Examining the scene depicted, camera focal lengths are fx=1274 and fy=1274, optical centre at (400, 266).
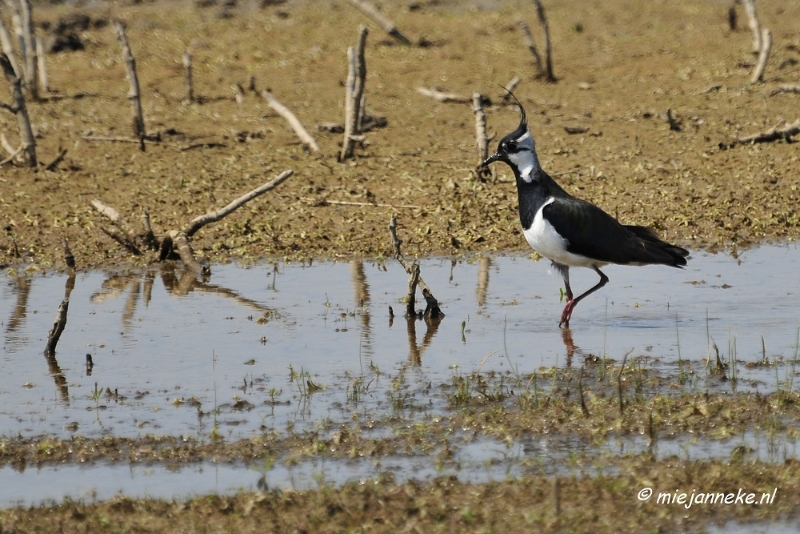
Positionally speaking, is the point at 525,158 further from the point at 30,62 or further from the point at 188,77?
the point at 30,62

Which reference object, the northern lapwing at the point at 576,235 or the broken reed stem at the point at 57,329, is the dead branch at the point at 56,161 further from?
the northern lapwing at the point at 576,235

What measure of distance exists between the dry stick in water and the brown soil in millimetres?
190

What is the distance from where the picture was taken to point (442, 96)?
59.3ft

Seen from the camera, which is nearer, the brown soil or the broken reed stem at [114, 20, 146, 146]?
the brown soil

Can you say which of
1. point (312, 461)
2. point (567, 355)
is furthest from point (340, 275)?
point (312, 461)

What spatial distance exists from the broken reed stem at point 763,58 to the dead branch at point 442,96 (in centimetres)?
397

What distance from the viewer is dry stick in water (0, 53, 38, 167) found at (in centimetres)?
1317

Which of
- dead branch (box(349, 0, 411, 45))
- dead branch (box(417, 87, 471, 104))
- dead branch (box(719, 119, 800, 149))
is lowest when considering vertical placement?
dead branch (box(719, 119, 800, 149))

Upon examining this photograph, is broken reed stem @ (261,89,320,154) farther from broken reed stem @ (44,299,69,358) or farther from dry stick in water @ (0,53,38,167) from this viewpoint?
broken reed stem @ (44,299,69,358)

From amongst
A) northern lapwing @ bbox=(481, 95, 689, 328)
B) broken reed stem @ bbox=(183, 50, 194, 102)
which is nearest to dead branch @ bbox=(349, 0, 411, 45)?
broken reed stem @ bbox=(183, 50, 194, 102)

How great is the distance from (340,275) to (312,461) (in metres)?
5.07

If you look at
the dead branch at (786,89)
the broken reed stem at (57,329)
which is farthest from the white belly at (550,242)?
the dead branch at (786,89)

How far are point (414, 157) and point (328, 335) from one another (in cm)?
636

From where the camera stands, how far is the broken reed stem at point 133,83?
14680 mm
